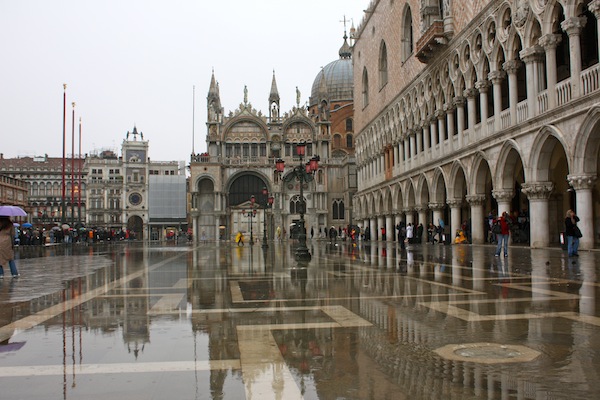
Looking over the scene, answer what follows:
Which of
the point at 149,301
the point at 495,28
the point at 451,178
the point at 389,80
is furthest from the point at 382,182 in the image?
the point at 149,301

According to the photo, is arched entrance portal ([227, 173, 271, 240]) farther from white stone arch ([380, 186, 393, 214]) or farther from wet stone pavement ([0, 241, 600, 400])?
wet stone pavement ([0, 241, 600, 400])

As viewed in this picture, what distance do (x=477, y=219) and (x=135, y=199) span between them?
8153 centimetres

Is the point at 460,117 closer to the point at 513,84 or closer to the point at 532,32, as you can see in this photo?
the point at 513,84

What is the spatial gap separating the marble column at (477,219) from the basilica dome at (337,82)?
61345mm

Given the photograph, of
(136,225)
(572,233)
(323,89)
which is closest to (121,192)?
(136,225)

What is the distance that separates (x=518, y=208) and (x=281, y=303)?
27914 millimetres

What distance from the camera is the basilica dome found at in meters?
91.8

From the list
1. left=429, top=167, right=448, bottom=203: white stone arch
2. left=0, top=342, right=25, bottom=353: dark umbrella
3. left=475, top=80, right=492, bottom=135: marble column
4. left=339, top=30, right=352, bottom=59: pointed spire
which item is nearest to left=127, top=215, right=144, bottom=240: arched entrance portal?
left=339, top=30, right=352, bottom=59: pointed spire

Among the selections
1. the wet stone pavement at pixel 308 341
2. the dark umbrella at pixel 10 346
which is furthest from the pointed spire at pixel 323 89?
the dark umbrella at pixel 10 346

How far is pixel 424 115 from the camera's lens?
38.0 metres

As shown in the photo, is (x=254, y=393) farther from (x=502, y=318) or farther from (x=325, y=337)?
(x=502, y=318)

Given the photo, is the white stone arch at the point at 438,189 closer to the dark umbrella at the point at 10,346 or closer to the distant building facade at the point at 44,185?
the dark umbrella at the point at 10,346

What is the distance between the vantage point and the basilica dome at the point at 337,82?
91750mm

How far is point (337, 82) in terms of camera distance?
305ft
